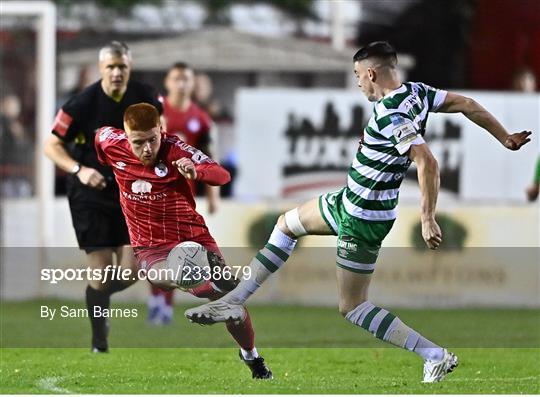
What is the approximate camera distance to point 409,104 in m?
11.2

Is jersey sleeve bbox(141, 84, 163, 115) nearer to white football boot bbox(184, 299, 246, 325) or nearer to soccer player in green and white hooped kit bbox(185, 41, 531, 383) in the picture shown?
soccer player in green and white hooped kit bbox(185, 41, 531, 383)

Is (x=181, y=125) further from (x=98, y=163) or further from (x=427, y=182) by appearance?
(x=427, y=182)

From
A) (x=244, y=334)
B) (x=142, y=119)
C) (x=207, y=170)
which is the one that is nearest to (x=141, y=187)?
(x=142, y=119)

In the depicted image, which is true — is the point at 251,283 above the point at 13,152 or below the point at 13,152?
above

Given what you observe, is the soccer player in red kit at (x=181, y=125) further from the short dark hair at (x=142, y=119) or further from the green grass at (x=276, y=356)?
the short dark hair at (x=142, y=119)

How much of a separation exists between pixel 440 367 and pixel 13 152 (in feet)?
35.3

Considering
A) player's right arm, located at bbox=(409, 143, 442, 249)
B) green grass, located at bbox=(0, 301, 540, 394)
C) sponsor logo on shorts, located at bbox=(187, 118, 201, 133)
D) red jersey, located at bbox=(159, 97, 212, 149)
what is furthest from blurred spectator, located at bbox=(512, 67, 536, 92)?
player's right arm, located at bbox=(409, 143, 442, 249)

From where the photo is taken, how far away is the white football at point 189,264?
462 inches

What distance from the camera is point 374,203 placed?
11.4 m

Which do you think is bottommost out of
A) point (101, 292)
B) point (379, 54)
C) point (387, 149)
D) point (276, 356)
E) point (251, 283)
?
point (276, 356)

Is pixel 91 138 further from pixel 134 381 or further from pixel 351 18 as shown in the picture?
pixel 351 18

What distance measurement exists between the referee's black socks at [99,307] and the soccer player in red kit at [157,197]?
1860 millimetres

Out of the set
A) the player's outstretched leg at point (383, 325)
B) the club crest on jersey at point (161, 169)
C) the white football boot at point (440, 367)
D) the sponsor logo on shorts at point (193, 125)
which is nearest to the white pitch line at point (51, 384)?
the club crest on jersey at point (161, 169)

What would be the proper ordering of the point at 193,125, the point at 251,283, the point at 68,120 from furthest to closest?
the point at 193,125 < the point at 68,120 < the point at 251,283
